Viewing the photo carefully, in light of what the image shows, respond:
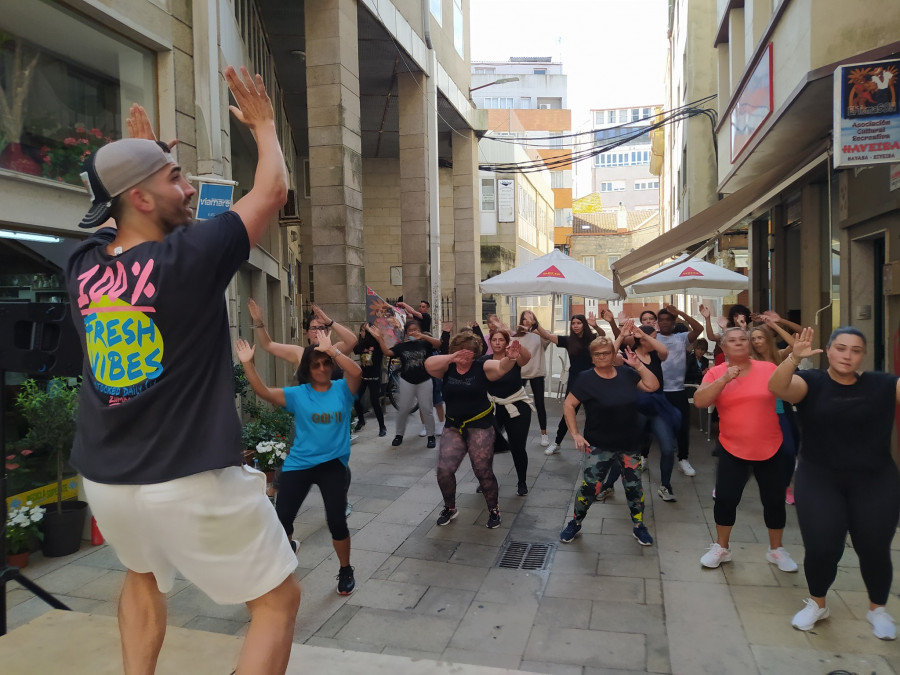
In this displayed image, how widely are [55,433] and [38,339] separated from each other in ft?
10.3

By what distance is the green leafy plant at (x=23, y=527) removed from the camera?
5.31 m

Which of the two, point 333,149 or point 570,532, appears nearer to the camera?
point 570,532

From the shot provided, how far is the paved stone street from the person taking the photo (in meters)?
4.02

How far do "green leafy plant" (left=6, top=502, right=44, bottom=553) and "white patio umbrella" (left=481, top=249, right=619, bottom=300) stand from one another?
9302 mm

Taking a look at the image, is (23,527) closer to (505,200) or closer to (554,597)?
(554,597)

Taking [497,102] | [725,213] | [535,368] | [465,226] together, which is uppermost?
[497,102]

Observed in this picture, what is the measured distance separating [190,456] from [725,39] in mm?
16421

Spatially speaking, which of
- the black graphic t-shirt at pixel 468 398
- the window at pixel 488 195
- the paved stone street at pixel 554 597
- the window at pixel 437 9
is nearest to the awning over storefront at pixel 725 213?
the paved stone street at pixel 554 597

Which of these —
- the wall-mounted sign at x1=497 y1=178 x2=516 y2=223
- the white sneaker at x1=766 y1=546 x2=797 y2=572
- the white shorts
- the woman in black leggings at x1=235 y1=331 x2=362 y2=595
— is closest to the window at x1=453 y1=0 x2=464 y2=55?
the wall-mounted sign at x1=497 y1=178 x2=516 y2=223

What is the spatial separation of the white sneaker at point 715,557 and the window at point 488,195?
30072 mm

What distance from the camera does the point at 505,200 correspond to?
3447 centimetres

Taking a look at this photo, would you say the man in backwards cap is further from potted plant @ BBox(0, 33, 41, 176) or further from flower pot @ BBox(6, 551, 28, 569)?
potted plant @ BBox(0, 33, 41, 176)

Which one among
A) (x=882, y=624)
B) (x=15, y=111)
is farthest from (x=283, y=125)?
(x=882, y=624)

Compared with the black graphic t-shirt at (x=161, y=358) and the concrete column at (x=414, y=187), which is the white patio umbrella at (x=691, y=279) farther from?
the black graphic t-shirt at (x=161, y=358)
